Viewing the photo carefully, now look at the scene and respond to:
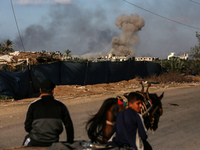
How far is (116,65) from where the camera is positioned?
922 inches

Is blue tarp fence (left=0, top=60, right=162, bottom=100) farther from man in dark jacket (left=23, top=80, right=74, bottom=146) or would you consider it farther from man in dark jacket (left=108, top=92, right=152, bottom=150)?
man in dark jacket (left=108, top=92, right=152, bottom=150)

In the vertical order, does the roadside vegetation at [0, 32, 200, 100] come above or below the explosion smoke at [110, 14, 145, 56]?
below

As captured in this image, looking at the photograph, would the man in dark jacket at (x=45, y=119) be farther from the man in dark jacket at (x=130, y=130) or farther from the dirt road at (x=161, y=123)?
the dirt road at (x=161, y=123)

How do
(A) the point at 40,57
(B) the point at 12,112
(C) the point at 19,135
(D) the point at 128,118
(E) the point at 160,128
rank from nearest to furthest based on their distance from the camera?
1. (D) the point at 128,118
2. (C) the point at 19,135
3. (E) the point at 160,128
4. (B) the point at 12,112
5. (A) the point at 40,57

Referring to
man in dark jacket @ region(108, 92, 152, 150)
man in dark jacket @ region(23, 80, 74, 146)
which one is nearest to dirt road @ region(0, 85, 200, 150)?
man in dark jacket @ region(108, 92, 152, 150)

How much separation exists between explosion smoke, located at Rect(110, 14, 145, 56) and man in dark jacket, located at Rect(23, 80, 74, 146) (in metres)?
99.2

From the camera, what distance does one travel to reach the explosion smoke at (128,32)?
10134 cm

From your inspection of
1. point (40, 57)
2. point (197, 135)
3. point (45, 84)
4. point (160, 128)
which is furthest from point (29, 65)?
point (45, 84)

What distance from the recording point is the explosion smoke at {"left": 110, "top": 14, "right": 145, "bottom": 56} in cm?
10134

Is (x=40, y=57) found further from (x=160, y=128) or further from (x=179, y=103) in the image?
(x=160, y=128)

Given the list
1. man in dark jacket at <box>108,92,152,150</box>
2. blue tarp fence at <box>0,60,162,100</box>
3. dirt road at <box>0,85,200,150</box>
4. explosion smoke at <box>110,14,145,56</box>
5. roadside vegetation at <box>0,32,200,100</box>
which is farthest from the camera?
explosion smoke at <box>110,14,145,56</box>

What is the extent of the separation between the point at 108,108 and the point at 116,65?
1959 cm

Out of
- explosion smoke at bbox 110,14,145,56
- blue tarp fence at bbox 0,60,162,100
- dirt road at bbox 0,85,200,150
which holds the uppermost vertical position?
explosion smoke at bbox 110,14,145,56

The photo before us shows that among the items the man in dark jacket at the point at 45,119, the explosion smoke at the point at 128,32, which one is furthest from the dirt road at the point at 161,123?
the explosion smoke at the point at 128,32
